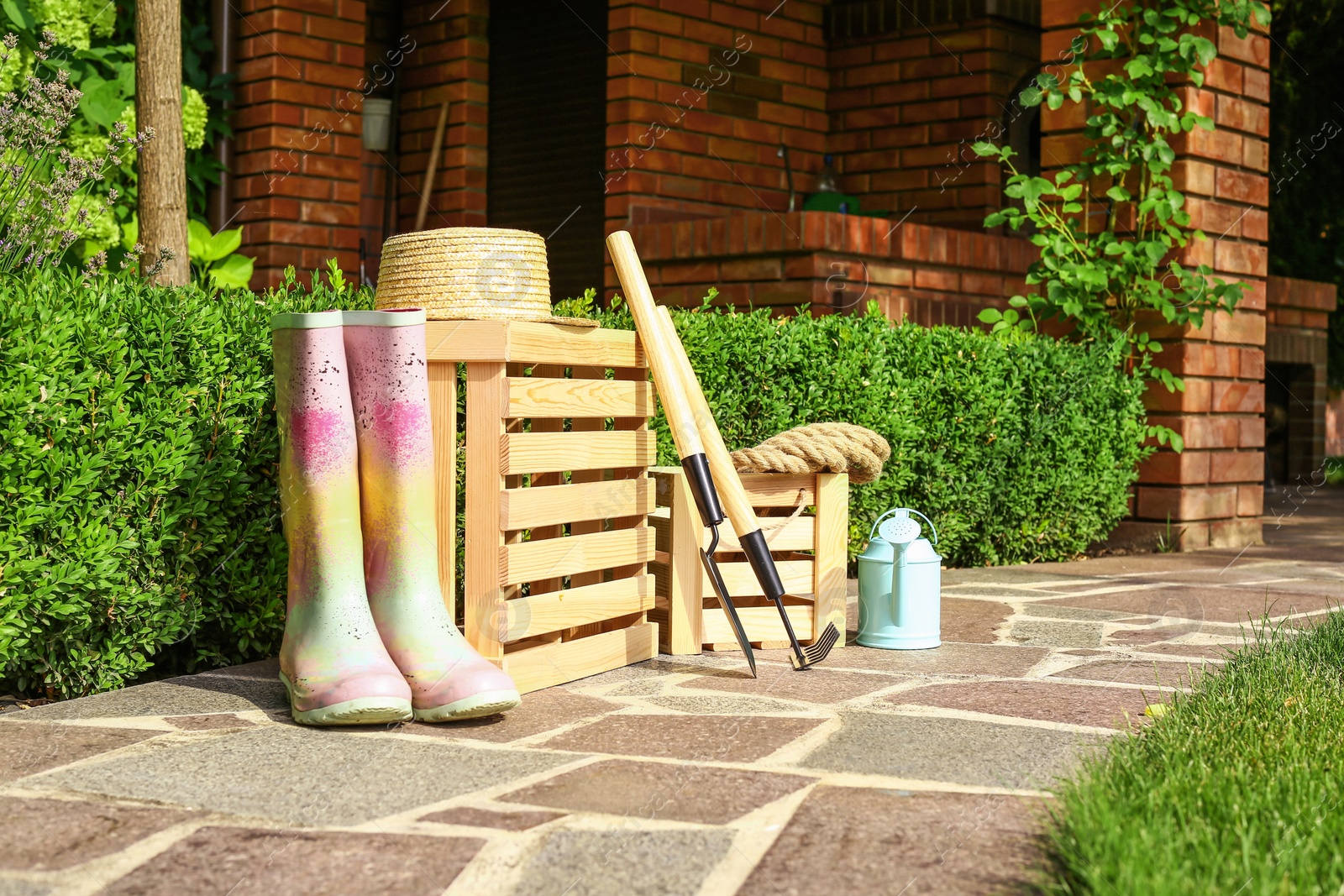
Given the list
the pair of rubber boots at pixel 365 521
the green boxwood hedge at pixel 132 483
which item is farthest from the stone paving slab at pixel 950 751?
the green boxwood hedge at pixel 132 483

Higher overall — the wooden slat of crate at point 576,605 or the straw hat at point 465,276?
the straw hat at point 465,276

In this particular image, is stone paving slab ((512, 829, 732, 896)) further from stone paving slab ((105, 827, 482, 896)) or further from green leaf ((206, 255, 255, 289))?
green leaf ((206, 255, 255, 289))

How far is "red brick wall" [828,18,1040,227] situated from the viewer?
8344 mm

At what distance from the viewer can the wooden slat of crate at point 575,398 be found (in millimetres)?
3062

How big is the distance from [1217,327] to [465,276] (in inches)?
→ 172

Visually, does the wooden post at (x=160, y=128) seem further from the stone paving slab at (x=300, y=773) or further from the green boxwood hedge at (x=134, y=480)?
the stone paving slab at (x=300, y=773)

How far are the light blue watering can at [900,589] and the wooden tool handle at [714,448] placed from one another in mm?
554

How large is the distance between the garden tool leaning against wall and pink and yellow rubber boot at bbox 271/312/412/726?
0.81m

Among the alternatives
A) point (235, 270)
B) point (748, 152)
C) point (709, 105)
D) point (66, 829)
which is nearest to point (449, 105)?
point (709, 105)

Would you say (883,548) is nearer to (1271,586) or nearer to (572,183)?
(1271,586)

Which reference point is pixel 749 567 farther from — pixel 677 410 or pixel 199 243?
pixel 199 243

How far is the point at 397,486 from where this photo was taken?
2840 millimetres

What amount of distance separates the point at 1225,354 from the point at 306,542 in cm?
493

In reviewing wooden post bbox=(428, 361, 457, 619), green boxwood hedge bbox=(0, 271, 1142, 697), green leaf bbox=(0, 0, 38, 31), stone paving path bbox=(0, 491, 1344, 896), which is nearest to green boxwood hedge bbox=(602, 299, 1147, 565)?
green boxwood hedge bbox=(0, 271, 1142, 697)
